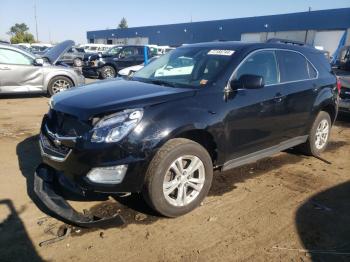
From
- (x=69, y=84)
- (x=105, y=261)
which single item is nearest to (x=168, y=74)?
(x=105, y=261)

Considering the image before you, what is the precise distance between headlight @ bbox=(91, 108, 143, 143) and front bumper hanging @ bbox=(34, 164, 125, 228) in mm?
724

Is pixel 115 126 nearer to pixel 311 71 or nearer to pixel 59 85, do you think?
pixel 311 71

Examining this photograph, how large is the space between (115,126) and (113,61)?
15157 mm

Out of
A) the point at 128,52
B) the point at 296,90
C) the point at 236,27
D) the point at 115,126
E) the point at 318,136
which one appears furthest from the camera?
the point at 236,27

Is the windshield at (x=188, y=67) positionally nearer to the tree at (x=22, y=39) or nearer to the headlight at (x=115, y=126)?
the headlight at (x=115, y=126)

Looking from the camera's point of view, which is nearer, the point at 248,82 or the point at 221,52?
the point at 248,82

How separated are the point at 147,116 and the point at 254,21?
41368 millimetres

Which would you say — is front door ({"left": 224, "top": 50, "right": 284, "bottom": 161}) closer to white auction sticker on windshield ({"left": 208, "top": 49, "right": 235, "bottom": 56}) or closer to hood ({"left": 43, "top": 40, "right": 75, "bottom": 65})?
white auction sticker on windshield ({"left": 208, "top": 49, "right": 235, "bottom": 56})

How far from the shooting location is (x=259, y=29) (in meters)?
41.2

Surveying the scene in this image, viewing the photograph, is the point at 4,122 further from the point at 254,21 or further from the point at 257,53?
the point at 254,21

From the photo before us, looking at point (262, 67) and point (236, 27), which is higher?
point (236, 27)

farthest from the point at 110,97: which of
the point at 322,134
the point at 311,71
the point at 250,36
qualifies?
the point at 250,36

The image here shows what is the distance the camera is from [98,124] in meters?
3.41

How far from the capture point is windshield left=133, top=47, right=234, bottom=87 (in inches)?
171
